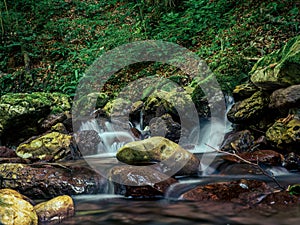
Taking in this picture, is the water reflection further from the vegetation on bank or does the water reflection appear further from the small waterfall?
the vegetation on bank

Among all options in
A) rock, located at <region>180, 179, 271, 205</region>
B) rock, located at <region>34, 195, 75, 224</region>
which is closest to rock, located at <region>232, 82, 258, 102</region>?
rock, located at <region>180, 179, 271, 205</region>

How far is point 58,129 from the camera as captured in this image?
29.6ft

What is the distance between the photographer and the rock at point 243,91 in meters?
7.82

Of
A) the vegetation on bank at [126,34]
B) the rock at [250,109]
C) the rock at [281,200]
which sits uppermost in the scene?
the vegetation on bank at [126,34]

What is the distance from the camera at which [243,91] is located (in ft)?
26.2

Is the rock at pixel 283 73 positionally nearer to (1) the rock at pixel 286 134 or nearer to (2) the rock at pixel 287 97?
(2) the rock at pixel 287 97

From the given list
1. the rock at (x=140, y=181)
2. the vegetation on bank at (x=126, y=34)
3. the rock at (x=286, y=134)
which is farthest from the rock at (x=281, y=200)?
the vegetation on bank at (x=126, y=34)

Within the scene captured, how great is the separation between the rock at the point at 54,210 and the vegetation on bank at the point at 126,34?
20.9 ft

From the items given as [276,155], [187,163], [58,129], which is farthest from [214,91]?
[58,129]

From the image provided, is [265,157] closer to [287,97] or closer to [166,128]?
[287,97]

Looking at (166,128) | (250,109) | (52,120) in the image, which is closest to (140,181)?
(166,128)

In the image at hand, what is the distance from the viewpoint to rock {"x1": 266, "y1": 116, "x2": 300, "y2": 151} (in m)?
5.79

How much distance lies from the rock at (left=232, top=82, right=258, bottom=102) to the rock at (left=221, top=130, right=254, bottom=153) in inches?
54.8

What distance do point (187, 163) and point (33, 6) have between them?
17135mm
